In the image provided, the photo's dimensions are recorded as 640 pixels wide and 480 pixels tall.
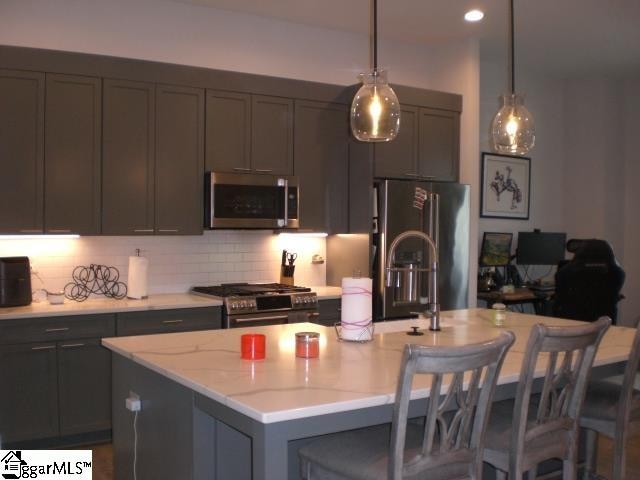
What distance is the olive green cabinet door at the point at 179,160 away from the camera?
15.2 feet

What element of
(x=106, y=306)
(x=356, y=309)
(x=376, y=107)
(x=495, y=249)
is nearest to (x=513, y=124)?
(x=376, y=107)

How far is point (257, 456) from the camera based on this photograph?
1.88m

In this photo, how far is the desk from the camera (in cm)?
608

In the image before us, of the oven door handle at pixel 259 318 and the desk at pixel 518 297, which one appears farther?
the desk at pixel 518 297

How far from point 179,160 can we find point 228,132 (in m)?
0.42

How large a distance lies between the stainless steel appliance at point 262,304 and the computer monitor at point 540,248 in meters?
2.77

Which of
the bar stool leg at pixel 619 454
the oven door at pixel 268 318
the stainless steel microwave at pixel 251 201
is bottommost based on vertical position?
the bar stool leg at pixel 619 454

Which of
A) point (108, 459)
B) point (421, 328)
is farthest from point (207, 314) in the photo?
point (421, 328)

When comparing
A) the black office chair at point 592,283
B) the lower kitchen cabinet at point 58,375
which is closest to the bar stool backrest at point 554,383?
the lower kitchen cabinet at point 58,375

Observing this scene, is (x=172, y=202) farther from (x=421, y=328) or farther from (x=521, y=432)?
(x=521, y=432)

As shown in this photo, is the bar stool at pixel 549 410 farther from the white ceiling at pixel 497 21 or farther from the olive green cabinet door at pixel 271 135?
the white ceiling at pixel 497 21

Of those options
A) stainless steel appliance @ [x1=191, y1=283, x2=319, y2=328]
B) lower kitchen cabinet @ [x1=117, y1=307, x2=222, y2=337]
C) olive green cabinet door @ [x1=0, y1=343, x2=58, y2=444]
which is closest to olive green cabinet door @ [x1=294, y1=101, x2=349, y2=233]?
stainless steel appliance @ [x1=191, y1=283, x2=319, y2=328]

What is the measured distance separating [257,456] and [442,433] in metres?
0.56

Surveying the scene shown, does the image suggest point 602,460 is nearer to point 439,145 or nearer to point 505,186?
point 439,145
